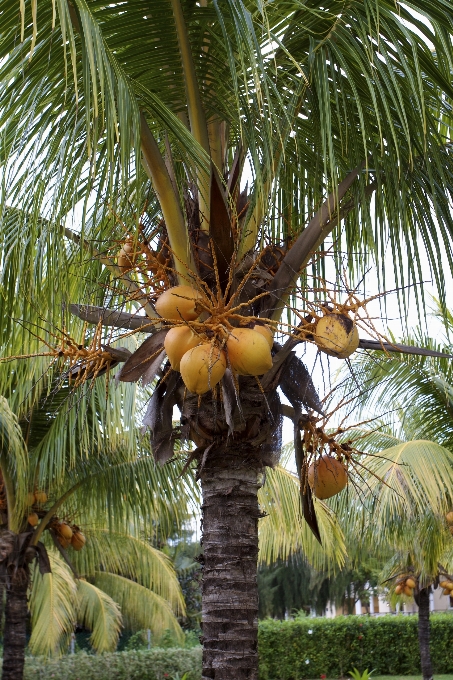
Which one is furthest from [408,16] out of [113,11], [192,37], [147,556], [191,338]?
[147,556]

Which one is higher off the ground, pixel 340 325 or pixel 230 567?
pixel 340 325

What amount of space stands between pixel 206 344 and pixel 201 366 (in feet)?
0.28

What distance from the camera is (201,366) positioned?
2289 millimetres

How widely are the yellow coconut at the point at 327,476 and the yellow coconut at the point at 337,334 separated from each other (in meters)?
0.77

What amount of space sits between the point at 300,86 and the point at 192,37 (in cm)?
59

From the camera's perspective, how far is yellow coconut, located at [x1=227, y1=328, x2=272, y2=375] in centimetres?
228

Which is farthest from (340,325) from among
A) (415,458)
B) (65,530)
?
(65,530)

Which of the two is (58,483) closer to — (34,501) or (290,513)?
(34,501)

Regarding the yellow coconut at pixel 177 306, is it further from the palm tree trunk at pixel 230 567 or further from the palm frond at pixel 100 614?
the palm frond at pixel 100 614

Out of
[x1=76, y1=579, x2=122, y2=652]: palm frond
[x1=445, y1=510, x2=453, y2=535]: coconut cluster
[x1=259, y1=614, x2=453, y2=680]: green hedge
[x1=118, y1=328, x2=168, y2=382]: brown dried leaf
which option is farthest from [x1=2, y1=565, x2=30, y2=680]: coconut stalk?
[x1=259, y1=614, x2=453, y2=680]: green hedge

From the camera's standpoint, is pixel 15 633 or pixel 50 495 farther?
pixel 50 495

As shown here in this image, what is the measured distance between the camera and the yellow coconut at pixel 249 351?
2275 mm

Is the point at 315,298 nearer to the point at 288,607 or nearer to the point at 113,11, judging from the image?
the point at 113,11

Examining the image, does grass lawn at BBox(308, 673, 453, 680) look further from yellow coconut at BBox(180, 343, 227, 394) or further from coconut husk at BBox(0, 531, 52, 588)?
yellow coconut at BBox(180, 343, 227, 394)
